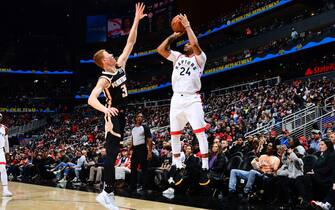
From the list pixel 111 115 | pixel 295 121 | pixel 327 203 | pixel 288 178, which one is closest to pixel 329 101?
pixel 295 121

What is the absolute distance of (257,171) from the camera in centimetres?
862

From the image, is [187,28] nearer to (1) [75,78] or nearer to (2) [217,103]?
(2) [217,103]

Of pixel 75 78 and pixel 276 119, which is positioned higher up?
pixel 75 78

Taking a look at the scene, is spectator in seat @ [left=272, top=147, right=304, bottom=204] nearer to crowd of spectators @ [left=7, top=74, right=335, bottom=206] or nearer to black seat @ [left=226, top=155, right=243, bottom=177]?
crowd of spectators @ [left=7, top=74, right=335, bottom=206]

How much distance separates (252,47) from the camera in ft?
101

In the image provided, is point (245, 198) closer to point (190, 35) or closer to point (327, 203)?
point (327, 203)

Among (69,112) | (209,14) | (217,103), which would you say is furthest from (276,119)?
(69,112)

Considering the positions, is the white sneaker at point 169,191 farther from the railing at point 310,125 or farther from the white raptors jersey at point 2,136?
the railing at point 310,125

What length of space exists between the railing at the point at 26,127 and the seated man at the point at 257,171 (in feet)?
105

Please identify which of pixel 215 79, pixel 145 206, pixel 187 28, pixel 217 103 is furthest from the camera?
pixel 215 79

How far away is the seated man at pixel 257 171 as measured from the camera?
855 cm

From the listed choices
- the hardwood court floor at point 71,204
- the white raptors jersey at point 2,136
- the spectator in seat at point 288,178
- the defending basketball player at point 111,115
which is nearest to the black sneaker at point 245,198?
the spectator in seat at point 288,178

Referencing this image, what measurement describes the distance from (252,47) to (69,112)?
2118cm

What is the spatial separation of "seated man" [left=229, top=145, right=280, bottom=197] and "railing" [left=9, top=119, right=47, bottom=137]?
32051 mm
